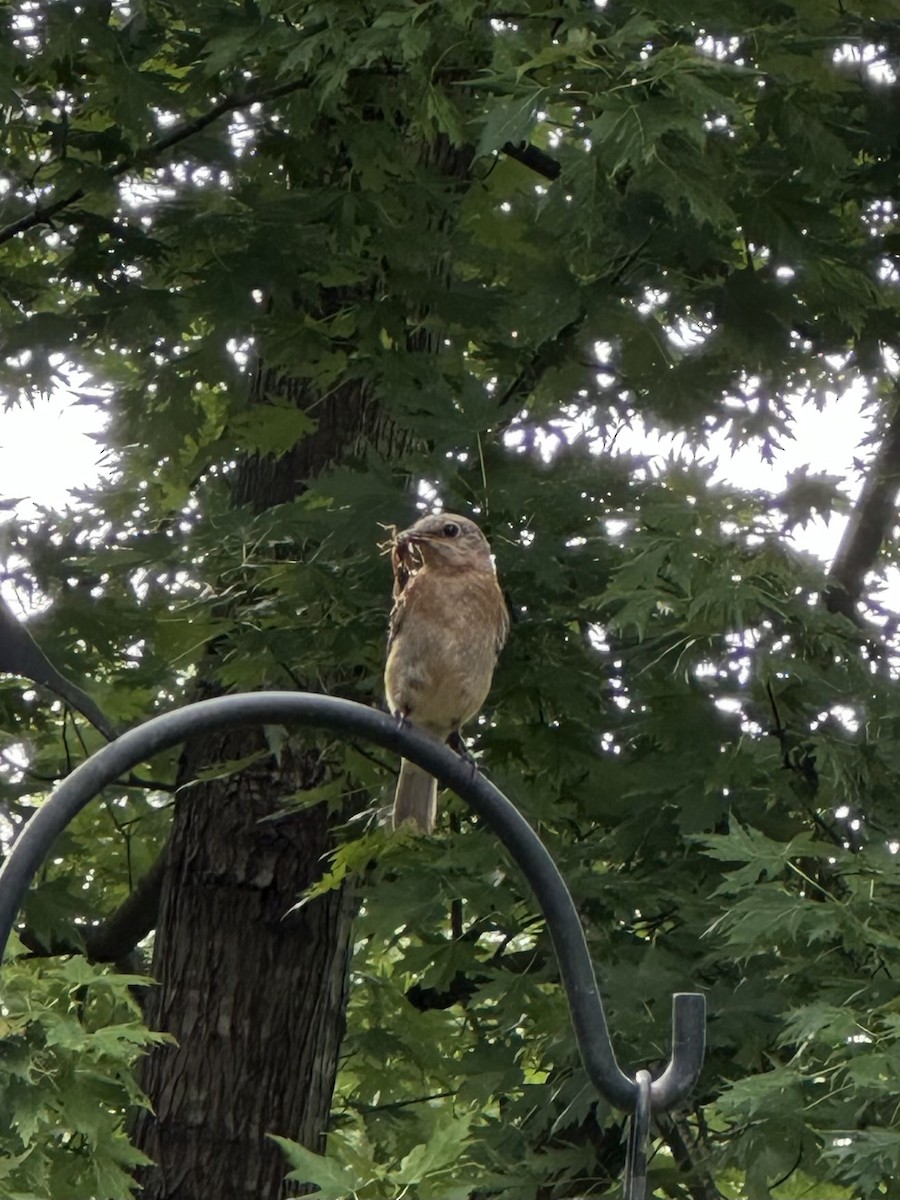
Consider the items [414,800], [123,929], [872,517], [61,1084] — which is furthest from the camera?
[123,929]

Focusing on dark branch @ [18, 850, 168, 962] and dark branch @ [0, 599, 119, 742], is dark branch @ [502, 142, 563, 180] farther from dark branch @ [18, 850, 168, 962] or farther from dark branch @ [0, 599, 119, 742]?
dark branch @ [0, 599, 119, 742]

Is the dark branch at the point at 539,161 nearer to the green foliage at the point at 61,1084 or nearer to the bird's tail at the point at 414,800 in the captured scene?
the bird's tail at the point at 414,800

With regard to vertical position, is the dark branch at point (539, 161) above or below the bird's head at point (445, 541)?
above

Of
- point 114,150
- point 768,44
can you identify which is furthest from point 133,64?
point 768,44

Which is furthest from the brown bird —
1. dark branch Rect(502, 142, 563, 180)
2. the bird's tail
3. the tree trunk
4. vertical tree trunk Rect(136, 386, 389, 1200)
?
dark branch Rect(502, 142, 563, 180)

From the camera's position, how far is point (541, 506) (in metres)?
4.52

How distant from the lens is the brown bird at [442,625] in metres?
3.93

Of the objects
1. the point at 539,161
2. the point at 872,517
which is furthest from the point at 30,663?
the point at 872,517

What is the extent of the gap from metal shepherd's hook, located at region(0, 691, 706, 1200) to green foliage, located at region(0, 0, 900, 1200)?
1.17 meters

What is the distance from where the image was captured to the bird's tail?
429 centimetres

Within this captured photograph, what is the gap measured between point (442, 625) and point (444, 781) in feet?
3.96

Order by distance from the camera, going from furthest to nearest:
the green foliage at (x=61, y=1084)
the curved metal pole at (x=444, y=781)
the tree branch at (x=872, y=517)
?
the tree branch at (x=872, y=517) → the green foliage at (x=61, y=1084) → the curved metal pole at (x=444, y=781)

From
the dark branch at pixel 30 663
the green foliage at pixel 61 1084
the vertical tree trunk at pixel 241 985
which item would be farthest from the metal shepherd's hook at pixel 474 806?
the vertical tree trunk at pixel 241 985

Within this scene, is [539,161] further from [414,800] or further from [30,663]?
[30,663]
